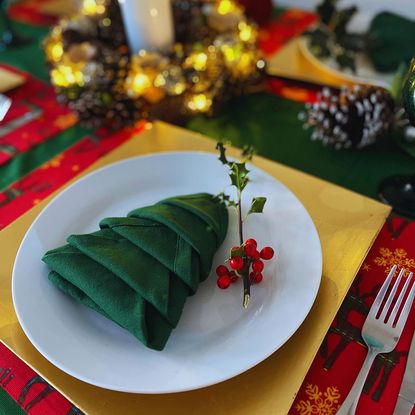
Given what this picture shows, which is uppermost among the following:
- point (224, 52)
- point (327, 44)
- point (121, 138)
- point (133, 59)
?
point (327, 44)

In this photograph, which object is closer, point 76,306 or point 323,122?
point 76,306

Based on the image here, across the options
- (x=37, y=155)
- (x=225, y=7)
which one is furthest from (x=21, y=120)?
(x=225, y=7)

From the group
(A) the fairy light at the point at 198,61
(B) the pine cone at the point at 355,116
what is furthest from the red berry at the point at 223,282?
(A) the fairy light at the point at 198,61

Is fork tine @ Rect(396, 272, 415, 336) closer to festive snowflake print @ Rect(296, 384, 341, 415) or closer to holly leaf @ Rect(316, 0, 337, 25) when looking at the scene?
festive snowflake print @ Rect(296, 384, 341, 415)

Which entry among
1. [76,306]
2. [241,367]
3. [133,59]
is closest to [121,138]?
[133,59]

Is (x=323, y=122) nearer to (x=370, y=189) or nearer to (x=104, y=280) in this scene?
(x=370, y=189)

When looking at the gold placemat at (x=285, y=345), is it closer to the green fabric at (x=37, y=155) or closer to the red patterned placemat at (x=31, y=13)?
the green fabric at (x=37, y=155)

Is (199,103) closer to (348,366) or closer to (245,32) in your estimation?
(245,32)
